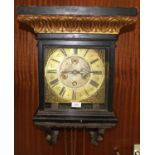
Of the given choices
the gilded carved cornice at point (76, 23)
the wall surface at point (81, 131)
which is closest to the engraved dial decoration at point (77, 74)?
the gilded carved cornice at point (76, 23)

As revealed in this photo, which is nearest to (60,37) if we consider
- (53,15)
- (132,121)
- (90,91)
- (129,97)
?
(53,15)

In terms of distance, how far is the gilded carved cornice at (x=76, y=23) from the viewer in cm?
112

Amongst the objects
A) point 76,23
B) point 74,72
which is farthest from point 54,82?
point 76,23

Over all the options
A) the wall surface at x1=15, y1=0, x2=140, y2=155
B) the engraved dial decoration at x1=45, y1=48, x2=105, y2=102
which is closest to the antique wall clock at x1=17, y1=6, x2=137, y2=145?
the engraved dial decoration at x1=45, y1=48, x2=105, y2=102

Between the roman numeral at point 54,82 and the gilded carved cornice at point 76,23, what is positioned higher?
the gilded carved cornice at point 76,23

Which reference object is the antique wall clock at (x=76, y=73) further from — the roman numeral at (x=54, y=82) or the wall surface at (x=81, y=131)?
the wall surface at (x=81, y=131)

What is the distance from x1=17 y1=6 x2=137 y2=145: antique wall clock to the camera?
119 cm

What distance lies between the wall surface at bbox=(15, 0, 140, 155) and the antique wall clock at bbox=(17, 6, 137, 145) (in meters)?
0.22

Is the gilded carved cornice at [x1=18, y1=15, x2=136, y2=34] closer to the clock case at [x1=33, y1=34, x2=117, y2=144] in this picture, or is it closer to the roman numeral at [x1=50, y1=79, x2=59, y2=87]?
the clock case at [x1=33, y1=34, x2=117, y2=144]

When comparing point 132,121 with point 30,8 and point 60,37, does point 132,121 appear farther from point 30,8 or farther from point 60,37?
point 30,8

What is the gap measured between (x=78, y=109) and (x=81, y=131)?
0.28 meters

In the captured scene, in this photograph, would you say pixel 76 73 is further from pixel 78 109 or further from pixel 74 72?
pixel 78 109
